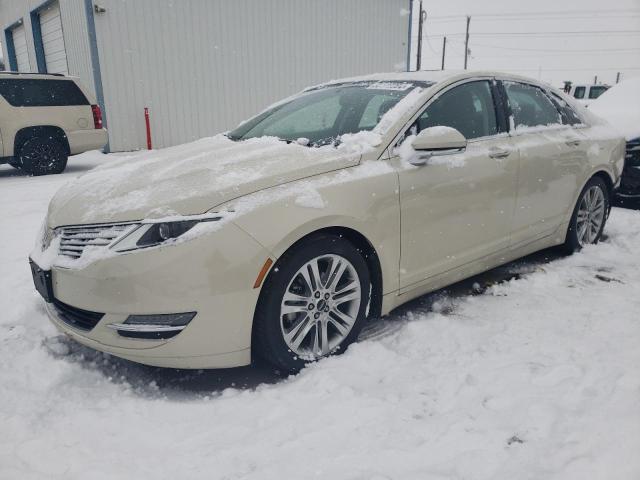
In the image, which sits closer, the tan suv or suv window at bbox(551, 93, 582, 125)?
suv window at bbox(551, 93, 582, 125)

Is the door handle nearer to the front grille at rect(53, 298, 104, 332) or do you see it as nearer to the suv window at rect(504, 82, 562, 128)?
the suv window at rect(504, 82, 562, 128)

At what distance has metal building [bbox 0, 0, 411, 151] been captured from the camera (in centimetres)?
1120

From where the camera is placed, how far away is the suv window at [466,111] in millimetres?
3117

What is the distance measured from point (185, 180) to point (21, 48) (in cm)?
1766

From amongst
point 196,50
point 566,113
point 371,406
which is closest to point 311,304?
point 371,406

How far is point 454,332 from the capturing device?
2.95 m

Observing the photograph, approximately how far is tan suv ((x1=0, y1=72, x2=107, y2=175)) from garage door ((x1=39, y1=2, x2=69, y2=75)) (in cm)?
462

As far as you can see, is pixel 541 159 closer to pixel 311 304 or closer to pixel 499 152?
pixel 499 152

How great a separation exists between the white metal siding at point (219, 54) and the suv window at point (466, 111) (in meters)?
9.78

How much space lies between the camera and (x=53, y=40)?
13500mm

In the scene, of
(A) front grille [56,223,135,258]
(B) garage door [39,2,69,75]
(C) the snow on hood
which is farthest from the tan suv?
(C) the snow on hood

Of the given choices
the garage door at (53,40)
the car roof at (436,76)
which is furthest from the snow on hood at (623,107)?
the garage door at (53,40)

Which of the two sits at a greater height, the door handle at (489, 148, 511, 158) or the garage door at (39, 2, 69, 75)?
the garage door at (39, 2, 69, 75)

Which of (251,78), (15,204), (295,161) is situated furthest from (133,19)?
(295,161)
